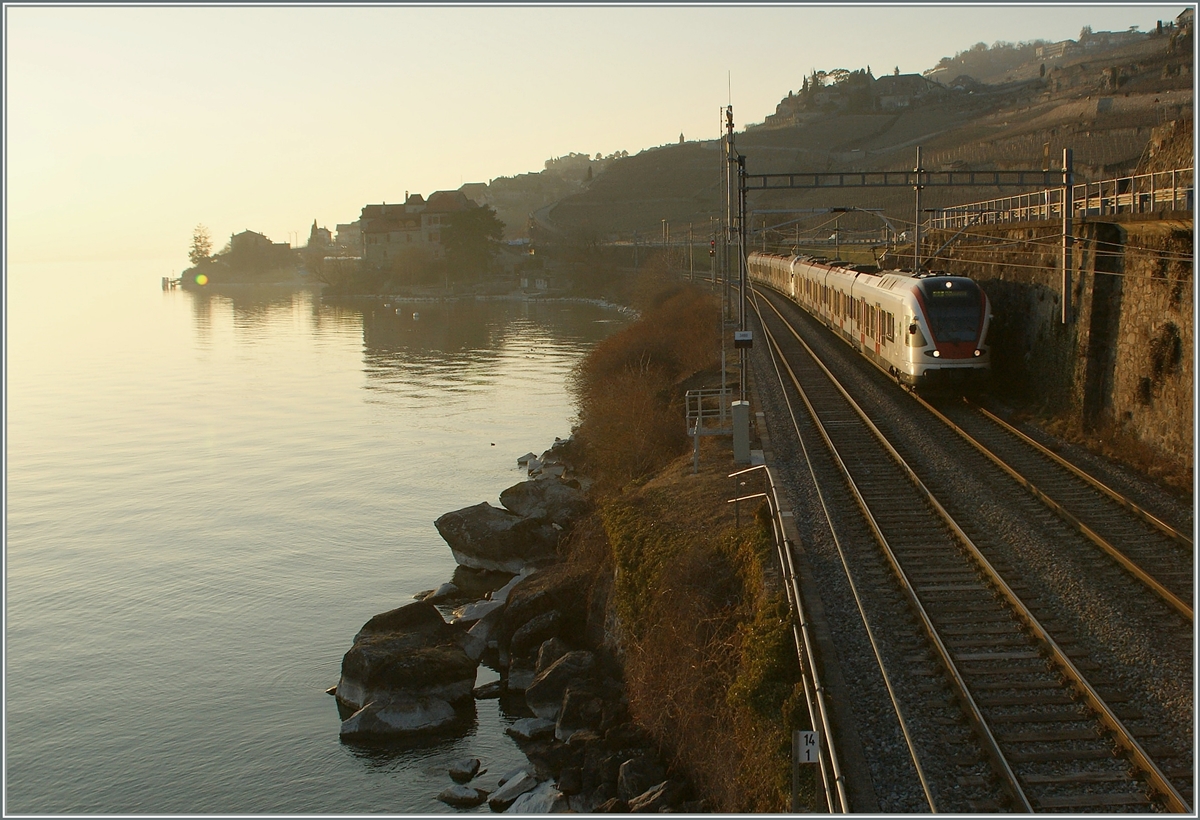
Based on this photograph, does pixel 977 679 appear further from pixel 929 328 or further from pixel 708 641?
pixel 929 328

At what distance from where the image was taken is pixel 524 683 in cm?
2056

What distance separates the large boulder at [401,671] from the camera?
20.2 m

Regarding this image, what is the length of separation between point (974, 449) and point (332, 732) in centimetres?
1403

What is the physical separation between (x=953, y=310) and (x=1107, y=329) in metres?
3.52

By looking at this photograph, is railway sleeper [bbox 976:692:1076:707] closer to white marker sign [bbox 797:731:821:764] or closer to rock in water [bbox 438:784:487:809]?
white marker sign [bbox 797:731:821:764]

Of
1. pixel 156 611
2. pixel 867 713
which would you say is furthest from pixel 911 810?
pixel 156 611

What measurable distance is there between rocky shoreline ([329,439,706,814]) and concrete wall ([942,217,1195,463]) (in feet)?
37.8

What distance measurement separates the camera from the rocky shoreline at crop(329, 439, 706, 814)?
1573 centimetres

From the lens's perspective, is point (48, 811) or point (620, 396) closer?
point (48, 811)

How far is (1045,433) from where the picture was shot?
77.5ft

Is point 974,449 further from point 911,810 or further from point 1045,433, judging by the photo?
point 911,810

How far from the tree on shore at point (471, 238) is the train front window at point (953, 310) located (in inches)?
4297

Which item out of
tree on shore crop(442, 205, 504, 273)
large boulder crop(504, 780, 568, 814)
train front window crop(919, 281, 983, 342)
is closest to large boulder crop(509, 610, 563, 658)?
large boulder crop(504, 780, 568, 814)

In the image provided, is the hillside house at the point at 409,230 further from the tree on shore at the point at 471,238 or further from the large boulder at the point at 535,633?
the large boulder at the point at 535,633
